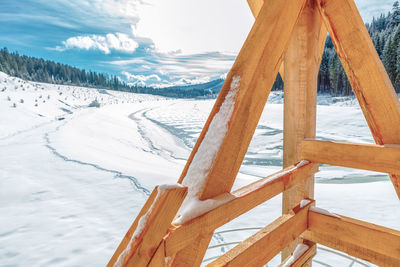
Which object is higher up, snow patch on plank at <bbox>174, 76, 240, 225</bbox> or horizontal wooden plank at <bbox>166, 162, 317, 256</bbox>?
snow patch on plank at <bbox>174, 76, 240, 225</bbox>

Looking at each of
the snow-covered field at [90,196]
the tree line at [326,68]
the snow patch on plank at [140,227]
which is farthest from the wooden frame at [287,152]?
the tree line at [326,68]

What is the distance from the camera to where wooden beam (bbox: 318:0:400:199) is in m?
1.32

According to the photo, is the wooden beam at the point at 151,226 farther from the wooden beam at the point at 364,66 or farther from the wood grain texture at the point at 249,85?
the wooden beam at the point at 364,66

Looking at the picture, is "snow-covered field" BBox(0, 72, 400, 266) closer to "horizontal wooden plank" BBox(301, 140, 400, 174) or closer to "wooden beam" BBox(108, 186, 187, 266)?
"horizontal wooden plank" BBox(301, 140, 400, 174)

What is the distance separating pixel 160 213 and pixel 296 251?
1.64 m

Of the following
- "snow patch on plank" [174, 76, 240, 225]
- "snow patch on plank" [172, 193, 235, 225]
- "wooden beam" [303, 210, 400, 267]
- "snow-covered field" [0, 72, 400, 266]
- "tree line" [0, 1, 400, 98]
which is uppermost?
"tree line" [0, 1, 400, 98]

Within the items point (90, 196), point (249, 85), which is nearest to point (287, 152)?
point (249, 85)

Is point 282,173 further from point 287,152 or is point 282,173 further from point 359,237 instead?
point 359,237

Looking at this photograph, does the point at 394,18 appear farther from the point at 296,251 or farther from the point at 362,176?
the point at 296,251

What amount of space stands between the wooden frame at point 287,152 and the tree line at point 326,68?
31413 mm

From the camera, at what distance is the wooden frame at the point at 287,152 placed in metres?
0.69

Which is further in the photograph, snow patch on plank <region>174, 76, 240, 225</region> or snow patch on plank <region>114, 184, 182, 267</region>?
snow patch on plank <region>174, 76, 240, 225</region>

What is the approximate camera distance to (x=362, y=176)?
4.98m

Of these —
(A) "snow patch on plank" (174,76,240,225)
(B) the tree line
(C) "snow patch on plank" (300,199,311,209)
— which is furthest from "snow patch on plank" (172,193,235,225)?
(B) the tree line
